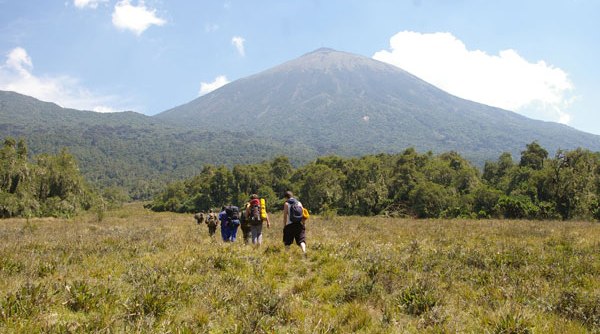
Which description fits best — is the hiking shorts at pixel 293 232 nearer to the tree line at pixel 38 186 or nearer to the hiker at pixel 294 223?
the hiker at pixel 294 223

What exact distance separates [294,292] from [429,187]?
4914cm

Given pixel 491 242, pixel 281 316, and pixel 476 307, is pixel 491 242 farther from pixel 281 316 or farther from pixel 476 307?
pixel 281 316

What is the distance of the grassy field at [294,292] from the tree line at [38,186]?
44188 mm

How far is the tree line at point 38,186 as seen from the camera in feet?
146

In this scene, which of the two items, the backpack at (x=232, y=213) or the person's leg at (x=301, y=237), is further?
the backpack at (x=232, y=213)

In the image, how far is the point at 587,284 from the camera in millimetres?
6879

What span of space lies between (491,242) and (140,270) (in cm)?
1151

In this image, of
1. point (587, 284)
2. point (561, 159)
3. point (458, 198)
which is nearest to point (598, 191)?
point (561, 159)

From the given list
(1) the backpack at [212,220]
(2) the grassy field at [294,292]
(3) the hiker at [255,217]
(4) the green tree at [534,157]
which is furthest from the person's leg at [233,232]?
(4) the green tree at [534,157]

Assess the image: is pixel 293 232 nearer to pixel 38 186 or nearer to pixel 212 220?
pixel 212 220

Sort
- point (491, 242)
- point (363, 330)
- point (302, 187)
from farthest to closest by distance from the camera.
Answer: point (302, 187), point (491, 242), point (363, 330)

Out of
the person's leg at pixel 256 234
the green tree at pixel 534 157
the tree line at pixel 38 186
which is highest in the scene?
the green tree at pixel 534 157

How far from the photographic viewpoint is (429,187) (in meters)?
51.9

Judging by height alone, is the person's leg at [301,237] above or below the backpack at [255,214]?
below
